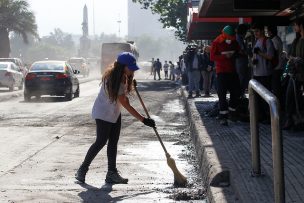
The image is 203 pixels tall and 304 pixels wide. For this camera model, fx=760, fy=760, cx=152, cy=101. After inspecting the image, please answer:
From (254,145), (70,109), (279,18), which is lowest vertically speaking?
(70,109)

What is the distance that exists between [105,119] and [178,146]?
3.81 metres

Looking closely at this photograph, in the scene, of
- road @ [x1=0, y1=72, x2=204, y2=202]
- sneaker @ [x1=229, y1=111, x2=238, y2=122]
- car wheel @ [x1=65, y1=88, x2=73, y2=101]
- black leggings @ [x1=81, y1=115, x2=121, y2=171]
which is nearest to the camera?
road @ [x1=0, y1=72, x2=204, y2=202]

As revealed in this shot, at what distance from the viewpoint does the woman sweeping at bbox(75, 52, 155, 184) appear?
331 inches

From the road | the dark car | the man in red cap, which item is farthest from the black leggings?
the dark car

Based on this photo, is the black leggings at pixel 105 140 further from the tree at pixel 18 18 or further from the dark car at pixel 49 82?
the tree at pixel 18 18

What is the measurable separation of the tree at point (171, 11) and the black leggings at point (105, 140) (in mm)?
43352

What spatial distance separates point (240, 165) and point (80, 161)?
3071 millimetres

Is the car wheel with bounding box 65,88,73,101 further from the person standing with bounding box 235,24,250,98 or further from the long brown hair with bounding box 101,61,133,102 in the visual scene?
the long brown hair with bounding box 101,61,133,102

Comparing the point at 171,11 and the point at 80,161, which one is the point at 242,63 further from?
the point at 171,11

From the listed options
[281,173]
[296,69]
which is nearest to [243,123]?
[296,69]

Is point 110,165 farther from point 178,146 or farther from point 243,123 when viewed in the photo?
point 243,123

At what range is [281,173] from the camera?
5039 mm

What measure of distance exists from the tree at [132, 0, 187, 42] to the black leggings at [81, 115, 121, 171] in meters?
43.4

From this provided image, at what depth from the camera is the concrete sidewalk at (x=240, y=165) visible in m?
6.32
